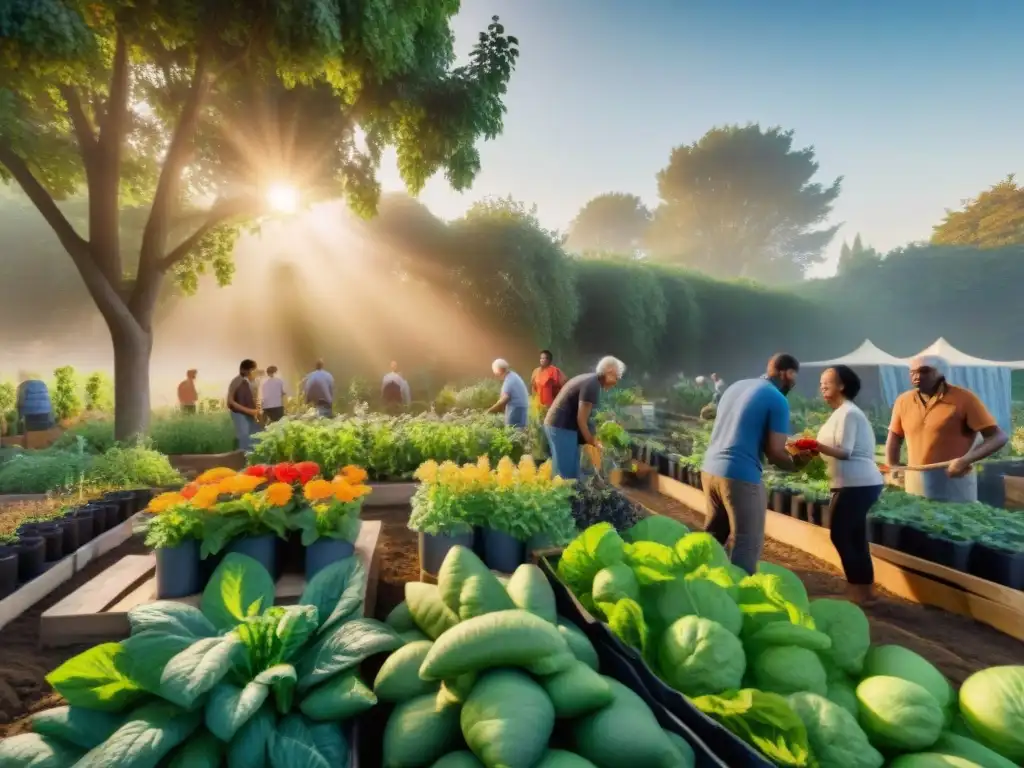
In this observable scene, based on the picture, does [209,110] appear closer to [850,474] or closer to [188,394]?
[188,394]

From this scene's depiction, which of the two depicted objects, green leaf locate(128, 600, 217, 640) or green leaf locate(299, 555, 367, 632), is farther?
green leaf locate(299, 555, 367, 632)

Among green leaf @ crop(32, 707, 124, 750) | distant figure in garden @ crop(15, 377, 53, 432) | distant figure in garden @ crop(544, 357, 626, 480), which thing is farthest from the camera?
distant figure in garden @ crop(15, 377, 53, 432)

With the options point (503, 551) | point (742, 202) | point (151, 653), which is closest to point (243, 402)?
point (503, 551)

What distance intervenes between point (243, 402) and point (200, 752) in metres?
8.71

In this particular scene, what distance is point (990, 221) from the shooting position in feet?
129

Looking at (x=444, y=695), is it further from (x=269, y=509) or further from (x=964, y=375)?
(x=964, y=375)

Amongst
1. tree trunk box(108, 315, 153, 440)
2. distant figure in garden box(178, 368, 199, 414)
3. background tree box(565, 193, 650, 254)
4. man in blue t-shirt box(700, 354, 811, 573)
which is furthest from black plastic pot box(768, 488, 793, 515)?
background tree box(565, 193, 650, 254)

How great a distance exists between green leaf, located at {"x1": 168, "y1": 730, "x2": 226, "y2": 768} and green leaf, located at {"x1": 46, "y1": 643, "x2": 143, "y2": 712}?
0.75ft

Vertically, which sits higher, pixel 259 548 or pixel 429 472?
pixel 429 472

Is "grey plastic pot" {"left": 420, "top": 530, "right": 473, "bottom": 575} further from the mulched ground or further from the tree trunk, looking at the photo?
the tree trunk

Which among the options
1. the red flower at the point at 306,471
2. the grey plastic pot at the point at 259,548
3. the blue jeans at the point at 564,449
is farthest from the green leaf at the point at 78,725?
the blue jeans at the point at 564,449

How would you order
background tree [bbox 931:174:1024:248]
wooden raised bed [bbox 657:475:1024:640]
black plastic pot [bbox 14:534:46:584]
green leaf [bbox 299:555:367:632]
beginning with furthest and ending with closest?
background tree [bbox 931:174:1024:248]
black plastic pot [bbox 14:534:46:584]
wooden raised bed [bbox 657:475:1024:640]
green leaf [bbox 299:555:367:632]

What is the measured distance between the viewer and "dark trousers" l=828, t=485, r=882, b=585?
4023mm

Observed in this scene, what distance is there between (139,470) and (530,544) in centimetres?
600
